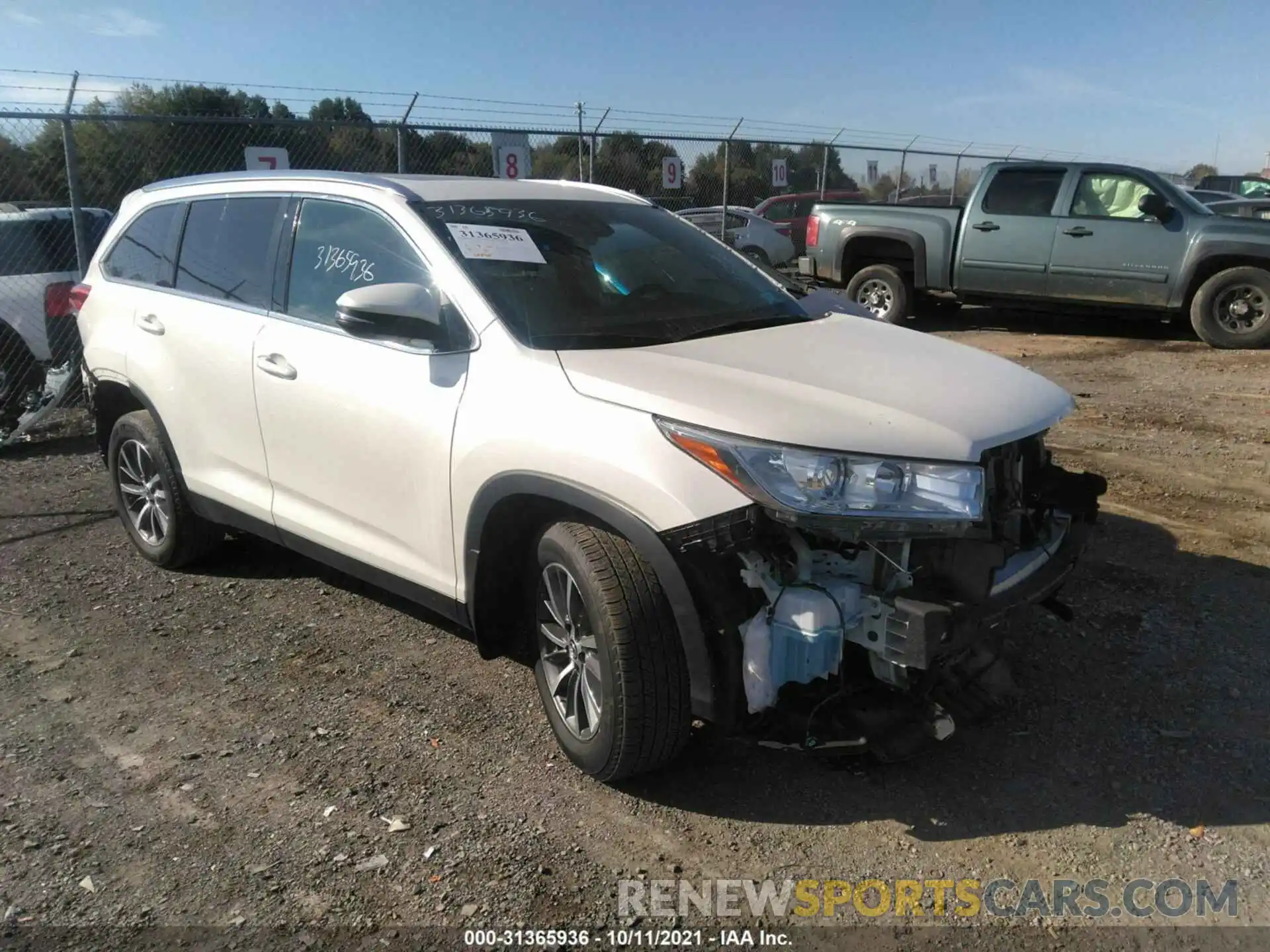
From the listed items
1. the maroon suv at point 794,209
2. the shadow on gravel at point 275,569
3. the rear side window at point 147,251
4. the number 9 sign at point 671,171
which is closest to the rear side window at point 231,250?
the rear side window at point 147,251

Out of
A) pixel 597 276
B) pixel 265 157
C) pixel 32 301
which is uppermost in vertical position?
pixel 265 157

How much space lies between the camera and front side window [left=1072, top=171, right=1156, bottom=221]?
1073 cm

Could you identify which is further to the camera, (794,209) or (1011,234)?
(794,209)

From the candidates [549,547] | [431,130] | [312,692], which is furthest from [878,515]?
[431,130]

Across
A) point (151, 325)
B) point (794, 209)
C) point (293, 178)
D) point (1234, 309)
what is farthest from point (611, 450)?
point (794, 209)

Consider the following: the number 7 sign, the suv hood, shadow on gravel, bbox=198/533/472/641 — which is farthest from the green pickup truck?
shadow on gravel, bbox=198/533/472/641

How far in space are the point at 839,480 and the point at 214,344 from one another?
9.38ft

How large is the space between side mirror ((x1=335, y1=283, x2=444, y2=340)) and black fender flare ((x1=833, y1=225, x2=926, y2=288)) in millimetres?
9411

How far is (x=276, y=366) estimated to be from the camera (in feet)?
12.9

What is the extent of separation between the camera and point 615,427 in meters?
2.87

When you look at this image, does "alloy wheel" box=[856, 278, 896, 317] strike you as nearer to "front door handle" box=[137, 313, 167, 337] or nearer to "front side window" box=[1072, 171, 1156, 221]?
"front side window" box=[1072, 171, 1156, 221]

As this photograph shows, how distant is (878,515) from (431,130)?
8.86 m

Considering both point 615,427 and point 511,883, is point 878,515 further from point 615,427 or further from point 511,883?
point 511,883

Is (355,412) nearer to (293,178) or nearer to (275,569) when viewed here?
(293,178)
